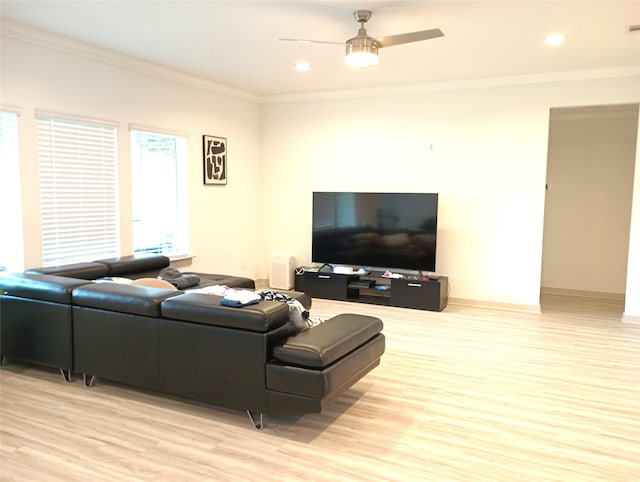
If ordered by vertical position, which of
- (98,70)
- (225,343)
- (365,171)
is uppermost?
(98,70)

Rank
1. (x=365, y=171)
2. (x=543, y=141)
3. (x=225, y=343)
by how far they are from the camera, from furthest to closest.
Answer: (x=365, y=171)
(x=543, y=141)
(x=225, y=343)

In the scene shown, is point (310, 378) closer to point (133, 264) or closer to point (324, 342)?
point (324, 342)

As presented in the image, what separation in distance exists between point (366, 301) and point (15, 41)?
470 cm

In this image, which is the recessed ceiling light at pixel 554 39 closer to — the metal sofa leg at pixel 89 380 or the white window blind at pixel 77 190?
the white window blind at pixel 77 190

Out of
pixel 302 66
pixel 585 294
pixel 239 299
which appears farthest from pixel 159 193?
pixel 585 294

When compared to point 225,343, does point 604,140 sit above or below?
above

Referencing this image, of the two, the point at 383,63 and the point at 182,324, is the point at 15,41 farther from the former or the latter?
the point at 383,63

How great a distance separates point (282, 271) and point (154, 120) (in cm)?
273

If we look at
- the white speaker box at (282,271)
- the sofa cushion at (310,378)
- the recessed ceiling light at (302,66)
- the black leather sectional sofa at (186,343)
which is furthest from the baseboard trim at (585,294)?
the sofa cushion at (310,378)

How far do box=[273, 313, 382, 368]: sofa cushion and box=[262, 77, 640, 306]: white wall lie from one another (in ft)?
11.3

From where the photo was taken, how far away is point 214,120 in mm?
6672

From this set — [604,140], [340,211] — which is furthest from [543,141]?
[340,211]

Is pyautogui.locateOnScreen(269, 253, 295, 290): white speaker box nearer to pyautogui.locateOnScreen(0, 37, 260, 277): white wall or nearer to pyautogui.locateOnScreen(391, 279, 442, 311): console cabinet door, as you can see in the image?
pyautogui.locateOnScreen(0, 37, 260, 277): white wall

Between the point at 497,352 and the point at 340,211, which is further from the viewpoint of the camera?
the point at 340,211
